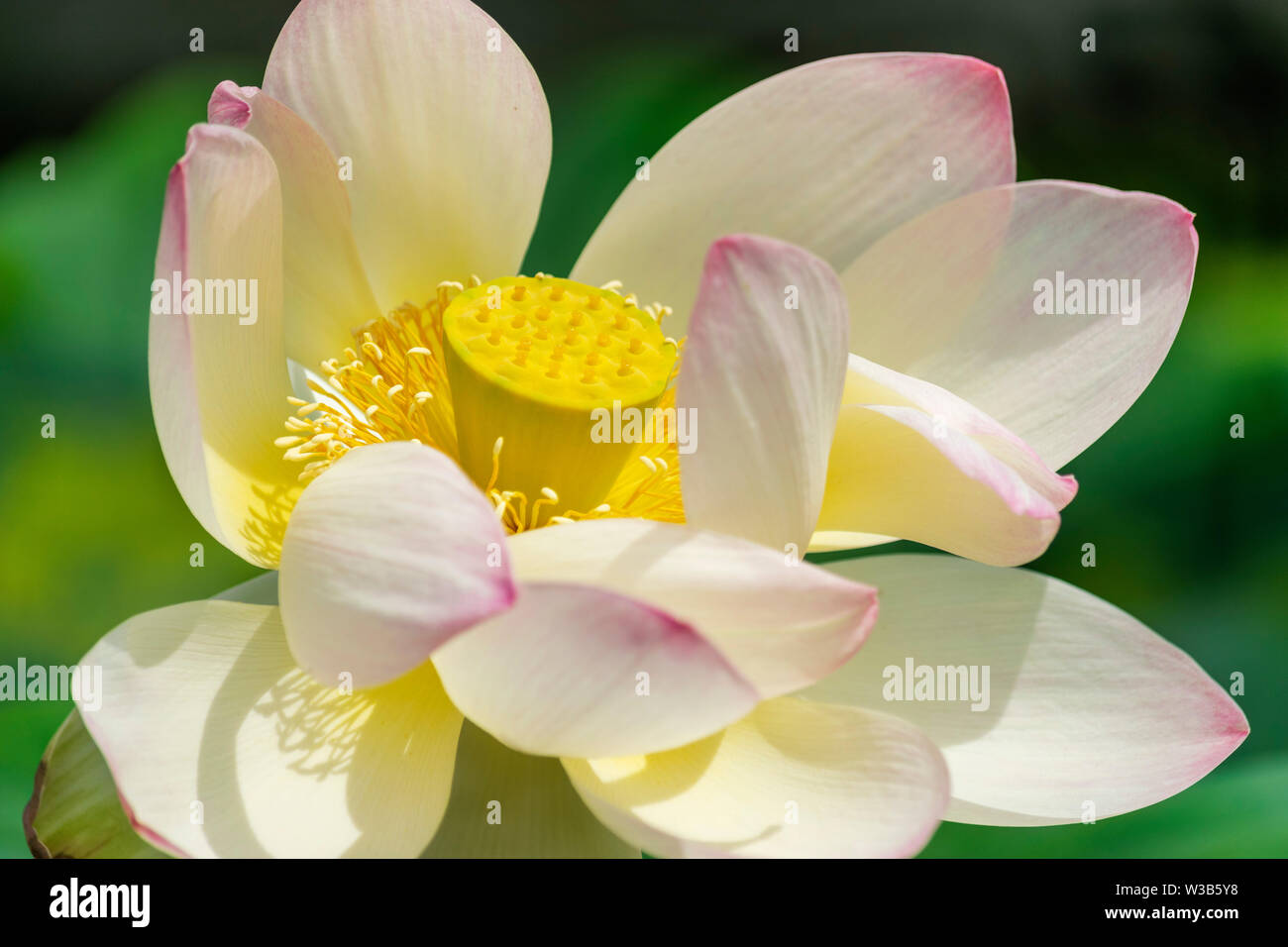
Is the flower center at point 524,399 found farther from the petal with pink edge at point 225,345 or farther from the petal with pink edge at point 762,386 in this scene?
the petal with pink edge at point 762,386

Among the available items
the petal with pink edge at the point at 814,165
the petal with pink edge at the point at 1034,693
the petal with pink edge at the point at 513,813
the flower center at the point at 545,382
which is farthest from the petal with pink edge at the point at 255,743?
the petal with pink edge at the point at 814,165

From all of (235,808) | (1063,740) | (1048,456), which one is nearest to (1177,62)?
(1048,456)

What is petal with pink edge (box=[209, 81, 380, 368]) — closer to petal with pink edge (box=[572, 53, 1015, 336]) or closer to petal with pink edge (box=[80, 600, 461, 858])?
petal with pink edge (box=[572, 53, 1015, 336])

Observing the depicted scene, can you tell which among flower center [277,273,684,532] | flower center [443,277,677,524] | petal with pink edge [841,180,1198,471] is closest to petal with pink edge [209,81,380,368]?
flower center [277,273,684,532]

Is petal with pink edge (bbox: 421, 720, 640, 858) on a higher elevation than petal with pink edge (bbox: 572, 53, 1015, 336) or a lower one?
lower

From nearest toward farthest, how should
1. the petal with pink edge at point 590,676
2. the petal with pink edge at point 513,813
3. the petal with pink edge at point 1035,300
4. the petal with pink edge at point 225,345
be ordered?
the petal with pink edge at point 590,676, the petal with pink edge at point 225,345, the petal with pink edge at point 513,813, the petal with pink edge at point 1035,300

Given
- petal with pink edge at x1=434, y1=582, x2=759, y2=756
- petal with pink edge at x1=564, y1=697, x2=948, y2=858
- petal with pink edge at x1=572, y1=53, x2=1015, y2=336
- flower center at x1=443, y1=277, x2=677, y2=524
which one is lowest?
petal with pink edge at x1=564, y1=697, x2=948, y2=858
